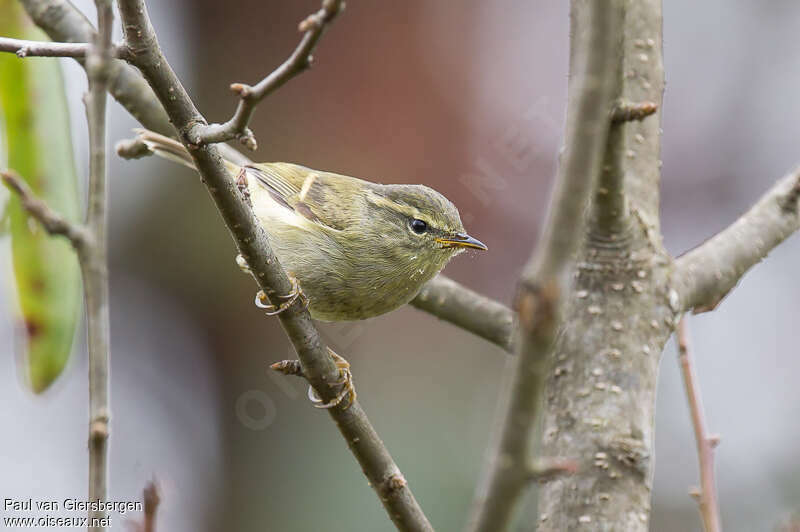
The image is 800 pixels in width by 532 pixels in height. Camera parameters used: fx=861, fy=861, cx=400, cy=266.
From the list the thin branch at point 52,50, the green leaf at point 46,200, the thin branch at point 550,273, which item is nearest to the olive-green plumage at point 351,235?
the green leaf at point 46,200

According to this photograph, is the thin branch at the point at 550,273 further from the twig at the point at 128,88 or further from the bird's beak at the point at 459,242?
the bird's beak at the point at 459,242

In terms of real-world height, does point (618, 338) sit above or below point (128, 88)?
below

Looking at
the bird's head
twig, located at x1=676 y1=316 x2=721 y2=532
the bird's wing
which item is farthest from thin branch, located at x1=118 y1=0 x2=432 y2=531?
the bird's wing

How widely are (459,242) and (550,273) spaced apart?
330cm

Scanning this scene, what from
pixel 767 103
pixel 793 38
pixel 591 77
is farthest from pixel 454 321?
pixel 793 38

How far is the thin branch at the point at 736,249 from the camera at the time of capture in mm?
3475

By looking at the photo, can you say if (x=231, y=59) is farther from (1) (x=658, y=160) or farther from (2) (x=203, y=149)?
(2) (x=203, y=149)

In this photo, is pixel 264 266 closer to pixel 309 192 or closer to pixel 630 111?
pixel 630 111

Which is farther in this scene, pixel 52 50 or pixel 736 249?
pixel 736 249

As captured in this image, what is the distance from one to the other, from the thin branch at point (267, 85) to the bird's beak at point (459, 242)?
2.15 metres

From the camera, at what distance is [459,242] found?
440 cm

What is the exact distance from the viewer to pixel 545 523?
295cm

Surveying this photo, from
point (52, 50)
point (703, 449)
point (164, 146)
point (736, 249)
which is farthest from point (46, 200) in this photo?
point (736, 249)

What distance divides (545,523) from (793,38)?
24.8ft
